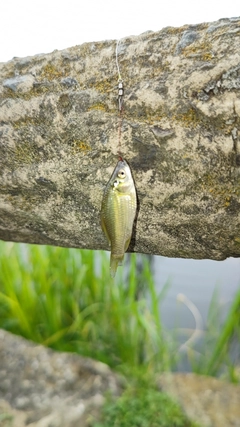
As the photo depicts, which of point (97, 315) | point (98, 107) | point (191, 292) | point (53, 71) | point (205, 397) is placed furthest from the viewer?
point (191, 292)

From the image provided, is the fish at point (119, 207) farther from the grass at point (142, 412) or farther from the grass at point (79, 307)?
the grass at point (79, 307)

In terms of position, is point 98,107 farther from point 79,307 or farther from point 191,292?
point 191,292

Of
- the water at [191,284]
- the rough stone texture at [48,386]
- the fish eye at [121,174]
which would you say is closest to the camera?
the fish eye at [121,174]

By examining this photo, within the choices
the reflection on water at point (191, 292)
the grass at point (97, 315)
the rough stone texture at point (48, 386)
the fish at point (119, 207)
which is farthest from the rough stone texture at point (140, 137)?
the reflection on water at point (191, 292)

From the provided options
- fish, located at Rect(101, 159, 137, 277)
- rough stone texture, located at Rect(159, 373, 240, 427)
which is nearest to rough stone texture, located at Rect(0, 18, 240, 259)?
fish, located at Rect(101, 159, 137, 277)

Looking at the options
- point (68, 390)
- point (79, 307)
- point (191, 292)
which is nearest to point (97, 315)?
point (79, 307)

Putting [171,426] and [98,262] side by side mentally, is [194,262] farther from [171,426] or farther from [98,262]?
[171,426]
